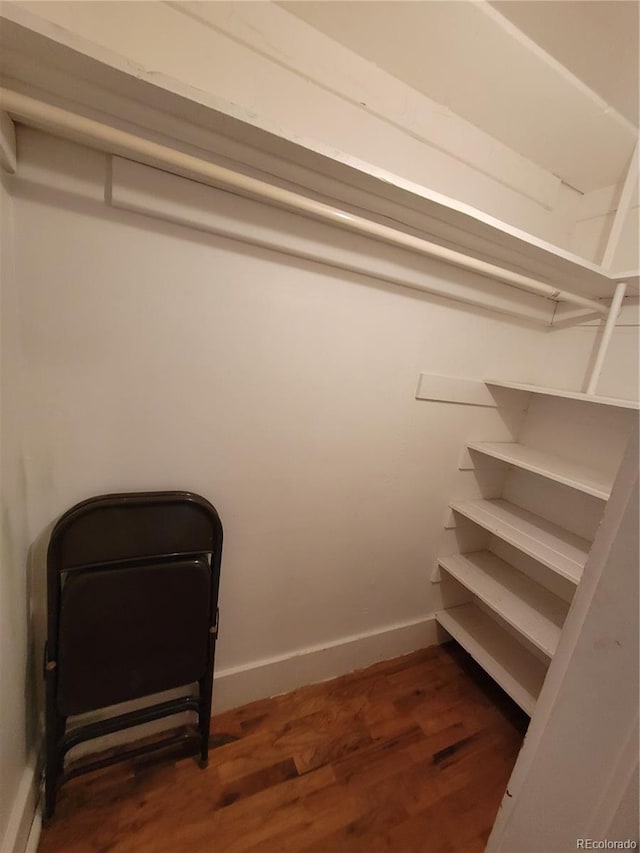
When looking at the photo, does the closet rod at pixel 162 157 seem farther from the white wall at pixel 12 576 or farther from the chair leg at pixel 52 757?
the chair leg at pixel 52 757

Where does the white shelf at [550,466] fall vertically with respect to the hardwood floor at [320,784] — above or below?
above

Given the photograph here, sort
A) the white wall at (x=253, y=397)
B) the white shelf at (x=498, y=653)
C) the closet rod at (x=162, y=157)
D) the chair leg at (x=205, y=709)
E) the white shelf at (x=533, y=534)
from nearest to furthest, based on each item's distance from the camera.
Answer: the closet rod at (x=162, y=157)
the white wall at (x=253, y=397)
the chair leg at (x=205, y=709)
the white shelf at (x=533, y=534)
the white shelf at (x=498, y=653)

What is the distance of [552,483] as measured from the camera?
1558mm

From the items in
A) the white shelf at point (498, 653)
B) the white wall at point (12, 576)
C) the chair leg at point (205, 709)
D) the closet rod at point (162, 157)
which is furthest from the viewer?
the white shelf at point (498, 653)

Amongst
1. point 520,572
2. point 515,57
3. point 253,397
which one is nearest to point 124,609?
point 253,397

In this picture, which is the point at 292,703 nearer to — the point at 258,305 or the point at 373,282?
the point at 258,305

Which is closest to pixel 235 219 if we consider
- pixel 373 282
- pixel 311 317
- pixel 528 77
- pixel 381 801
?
pixel 311 317

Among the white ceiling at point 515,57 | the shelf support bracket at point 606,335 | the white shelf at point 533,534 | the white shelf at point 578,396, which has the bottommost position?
the white shelf at point 533,534

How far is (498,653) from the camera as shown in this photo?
1.49m

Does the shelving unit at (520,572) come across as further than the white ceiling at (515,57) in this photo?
Yes

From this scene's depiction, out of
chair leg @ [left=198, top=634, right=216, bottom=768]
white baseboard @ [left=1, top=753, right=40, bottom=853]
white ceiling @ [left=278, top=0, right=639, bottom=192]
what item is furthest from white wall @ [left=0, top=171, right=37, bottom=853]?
white ceiling @ [left=278, top=0, right=639, bottom=192]

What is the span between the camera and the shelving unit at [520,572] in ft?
4.06

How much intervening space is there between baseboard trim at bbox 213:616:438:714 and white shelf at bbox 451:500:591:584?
684 millimetres

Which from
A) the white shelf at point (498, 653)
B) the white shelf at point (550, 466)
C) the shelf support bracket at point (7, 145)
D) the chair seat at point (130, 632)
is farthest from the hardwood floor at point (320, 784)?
the shelf support bracket at point (7, 145)
